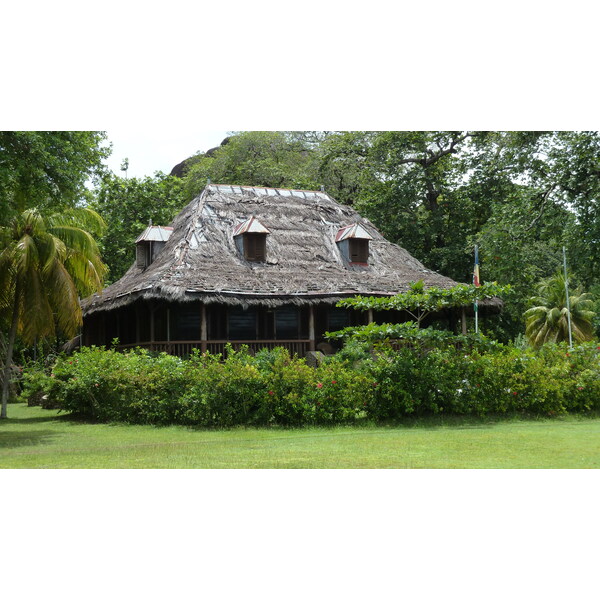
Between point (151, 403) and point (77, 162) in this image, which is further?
point (77, 162)

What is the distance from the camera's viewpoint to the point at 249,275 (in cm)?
1800

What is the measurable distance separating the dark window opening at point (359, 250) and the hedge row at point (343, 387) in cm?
785

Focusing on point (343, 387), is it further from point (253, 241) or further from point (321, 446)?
point (253, 241)

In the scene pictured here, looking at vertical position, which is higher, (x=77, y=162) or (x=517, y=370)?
(x=77, y=162)

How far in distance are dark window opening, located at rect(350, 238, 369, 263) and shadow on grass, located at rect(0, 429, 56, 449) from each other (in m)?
11.4

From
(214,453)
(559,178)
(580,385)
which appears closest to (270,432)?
(214,453)

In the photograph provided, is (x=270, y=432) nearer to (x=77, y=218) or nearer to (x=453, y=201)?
(x=77, y=218)

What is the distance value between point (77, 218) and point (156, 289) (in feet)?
8.19

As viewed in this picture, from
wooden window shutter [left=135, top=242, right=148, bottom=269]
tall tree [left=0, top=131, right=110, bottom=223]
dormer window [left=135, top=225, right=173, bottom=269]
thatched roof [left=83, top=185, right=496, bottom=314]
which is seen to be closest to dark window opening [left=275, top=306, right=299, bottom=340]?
thatched roof [left=83, top=185, right=496, bottom=314]

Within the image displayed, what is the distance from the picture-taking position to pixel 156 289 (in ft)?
53.3

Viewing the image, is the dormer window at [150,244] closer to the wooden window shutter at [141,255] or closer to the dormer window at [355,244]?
the wooden window shutter at [141,255]

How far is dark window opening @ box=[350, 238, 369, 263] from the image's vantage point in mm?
20672

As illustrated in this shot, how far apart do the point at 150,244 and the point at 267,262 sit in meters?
4.13

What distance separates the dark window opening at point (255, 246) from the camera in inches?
754
